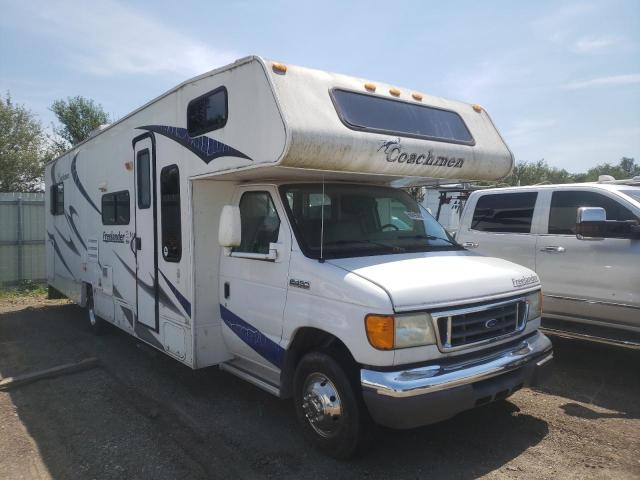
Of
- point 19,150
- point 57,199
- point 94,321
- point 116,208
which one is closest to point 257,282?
point 116,208

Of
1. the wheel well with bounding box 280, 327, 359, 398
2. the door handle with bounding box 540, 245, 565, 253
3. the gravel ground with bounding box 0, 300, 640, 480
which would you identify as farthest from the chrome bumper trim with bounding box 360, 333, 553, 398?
the door handle with bounding box 540, 245, 565, 253

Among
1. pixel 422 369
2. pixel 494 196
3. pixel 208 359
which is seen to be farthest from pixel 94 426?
pixel 494 196

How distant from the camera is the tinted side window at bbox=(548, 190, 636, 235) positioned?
590 centimetres

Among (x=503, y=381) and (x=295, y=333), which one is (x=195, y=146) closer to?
(x=295, y=333)

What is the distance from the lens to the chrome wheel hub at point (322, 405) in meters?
3.67

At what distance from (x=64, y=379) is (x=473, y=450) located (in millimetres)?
4588

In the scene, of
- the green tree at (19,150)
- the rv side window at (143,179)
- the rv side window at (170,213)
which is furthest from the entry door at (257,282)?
the green tree at (19,150)

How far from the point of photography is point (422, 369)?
3373mm

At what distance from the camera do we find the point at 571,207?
6.25m

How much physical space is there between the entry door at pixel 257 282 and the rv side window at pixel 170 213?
0.57 m

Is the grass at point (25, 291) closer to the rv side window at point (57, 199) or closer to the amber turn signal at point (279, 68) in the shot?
the rv side window at point (57, 199)

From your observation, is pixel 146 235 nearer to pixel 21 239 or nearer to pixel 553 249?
pixel 553 249

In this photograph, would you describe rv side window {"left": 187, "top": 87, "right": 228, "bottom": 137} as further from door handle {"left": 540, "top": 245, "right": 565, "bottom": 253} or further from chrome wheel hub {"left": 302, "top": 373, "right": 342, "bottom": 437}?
door handle {"left": 540, "top": 245, "right": 565, "bottom": 253}

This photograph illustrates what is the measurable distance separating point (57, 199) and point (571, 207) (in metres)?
8.87
